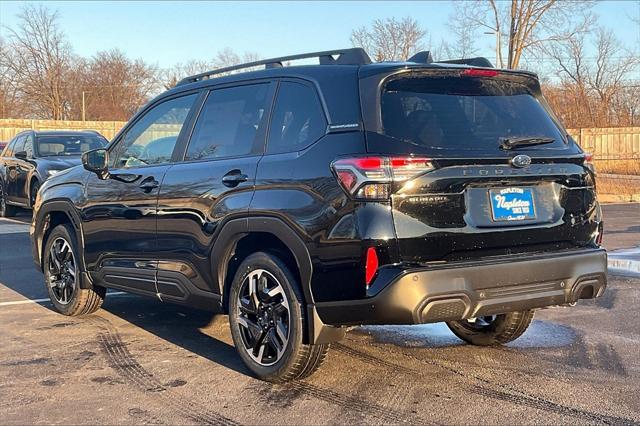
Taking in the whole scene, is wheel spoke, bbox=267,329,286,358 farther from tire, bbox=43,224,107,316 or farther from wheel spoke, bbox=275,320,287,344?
tire, bbox=43,224,107,316

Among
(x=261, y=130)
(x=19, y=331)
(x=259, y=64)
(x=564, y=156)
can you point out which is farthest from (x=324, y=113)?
(x=19, y=331)

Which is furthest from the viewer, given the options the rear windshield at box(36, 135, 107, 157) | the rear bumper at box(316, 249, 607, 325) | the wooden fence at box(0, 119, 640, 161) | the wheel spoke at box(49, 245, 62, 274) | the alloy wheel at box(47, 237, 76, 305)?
the wooden fence at box(0, 119, 640, 161)

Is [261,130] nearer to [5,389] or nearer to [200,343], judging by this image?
[200,343]

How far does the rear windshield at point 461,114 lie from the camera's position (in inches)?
165

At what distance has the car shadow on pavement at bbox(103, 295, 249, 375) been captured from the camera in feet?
17.5

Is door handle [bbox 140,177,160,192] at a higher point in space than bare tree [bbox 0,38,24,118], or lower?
lower

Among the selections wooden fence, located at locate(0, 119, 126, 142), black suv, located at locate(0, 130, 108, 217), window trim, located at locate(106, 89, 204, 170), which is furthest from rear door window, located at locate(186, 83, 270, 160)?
wooden fence, located at locate(0, 119, 126, 142)

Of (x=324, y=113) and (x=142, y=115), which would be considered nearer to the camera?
(x=324, y=113)

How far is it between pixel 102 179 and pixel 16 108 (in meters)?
54.9

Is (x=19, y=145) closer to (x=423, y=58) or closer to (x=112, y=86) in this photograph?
(x=423, y=58)

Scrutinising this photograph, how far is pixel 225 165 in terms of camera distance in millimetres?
4871

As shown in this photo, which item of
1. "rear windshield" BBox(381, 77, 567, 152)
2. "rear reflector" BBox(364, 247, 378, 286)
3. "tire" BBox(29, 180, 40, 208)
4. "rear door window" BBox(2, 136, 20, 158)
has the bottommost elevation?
"rear reflector" BBox(364, 247, 378, 286)

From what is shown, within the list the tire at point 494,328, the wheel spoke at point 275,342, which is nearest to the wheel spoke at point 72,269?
the wheel spoke at point 275,342

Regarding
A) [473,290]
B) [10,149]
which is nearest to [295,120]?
[473,290]
